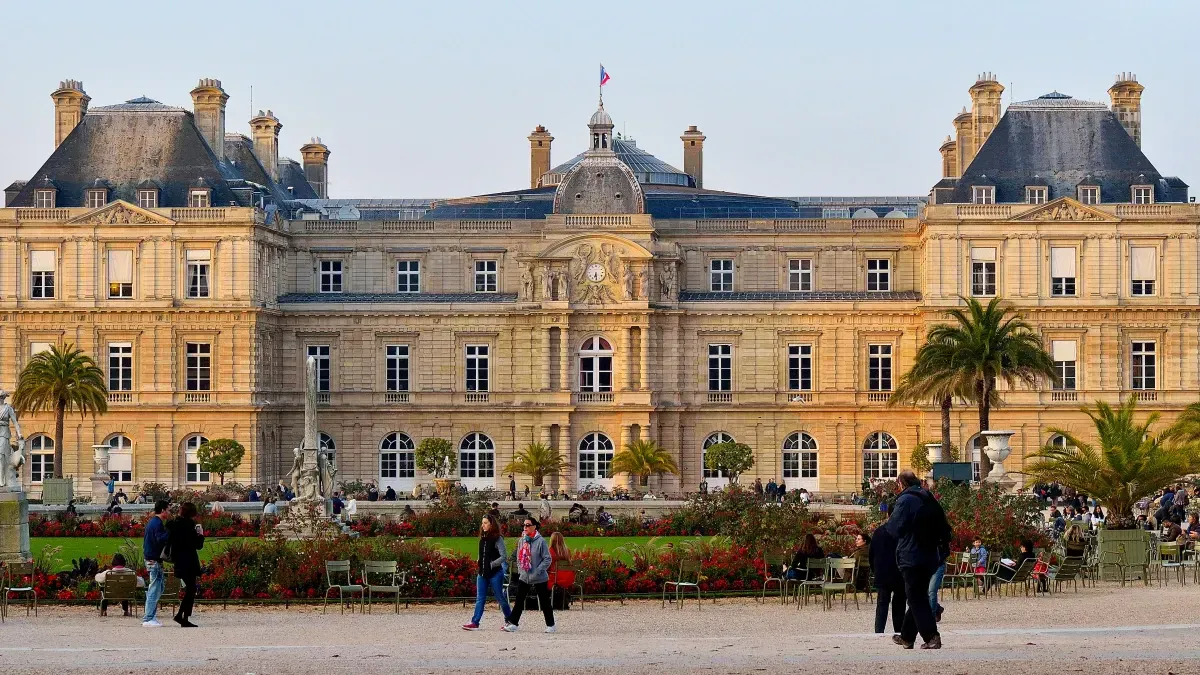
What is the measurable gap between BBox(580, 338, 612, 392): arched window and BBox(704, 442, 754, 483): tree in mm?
4667

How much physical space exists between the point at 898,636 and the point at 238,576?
13.6 meters

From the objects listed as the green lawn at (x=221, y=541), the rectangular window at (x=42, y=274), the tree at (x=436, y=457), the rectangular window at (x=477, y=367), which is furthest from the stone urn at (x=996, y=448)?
the rectangular window at (x=42, y=274)

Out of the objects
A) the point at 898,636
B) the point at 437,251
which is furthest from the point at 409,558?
the point at 437,251

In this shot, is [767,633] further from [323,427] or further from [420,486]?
[323,427]

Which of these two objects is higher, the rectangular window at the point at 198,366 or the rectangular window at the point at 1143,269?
the rectangular window at the point at 1143,269

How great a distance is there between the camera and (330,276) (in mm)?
80688

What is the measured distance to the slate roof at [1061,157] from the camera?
76438 mm

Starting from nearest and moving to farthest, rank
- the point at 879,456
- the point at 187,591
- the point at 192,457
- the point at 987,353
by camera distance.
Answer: the point at 187,591 → the point at 987,353 → the point at 192,457 → the point at 879,456

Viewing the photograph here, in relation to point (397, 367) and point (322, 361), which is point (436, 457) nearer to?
point (397, 367)

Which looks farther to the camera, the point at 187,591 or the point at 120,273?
the point at 120,273

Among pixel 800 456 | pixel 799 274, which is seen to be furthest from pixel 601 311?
pixel 800 456

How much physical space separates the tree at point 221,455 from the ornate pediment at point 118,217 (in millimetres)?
7915

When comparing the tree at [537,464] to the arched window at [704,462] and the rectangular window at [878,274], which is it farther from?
the rectangular window at [878,274]

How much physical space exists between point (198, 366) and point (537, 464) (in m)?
12.4
